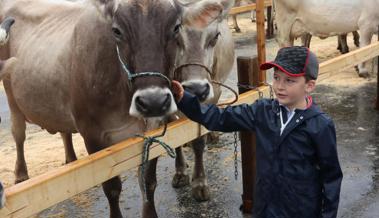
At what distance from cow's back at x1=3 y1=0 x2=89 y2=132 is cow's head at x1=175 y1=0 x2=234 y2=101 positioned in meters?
0.80

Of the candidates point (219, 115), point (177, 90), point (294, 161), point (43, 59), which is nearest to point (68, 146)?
point (43, 59)

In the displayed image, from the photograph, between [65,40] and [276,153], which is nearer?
[276,153]

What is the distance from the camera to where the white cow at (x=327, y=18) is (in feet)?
28.7

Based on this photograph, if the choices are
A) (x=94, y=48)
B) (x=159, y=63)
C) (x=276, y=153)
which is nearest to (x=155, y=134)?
(x=159, y=63)

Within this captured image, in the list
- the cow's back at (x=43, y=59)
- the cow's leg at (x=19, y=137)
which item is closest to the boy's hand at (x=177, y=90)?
the cow's back at (x=43, y=59)

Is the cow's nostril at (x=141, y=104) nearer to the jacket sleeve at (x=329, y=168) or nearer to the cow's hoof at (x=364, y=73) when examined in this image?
the jacket sleeve at (x=329, y=168)

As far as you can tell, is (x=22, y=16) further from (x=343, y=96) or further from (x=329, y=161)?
(x=343, y=96)

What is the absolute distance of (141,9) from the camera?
278 cm

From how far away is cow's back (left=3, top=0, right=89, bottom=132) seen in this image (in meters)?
3.87

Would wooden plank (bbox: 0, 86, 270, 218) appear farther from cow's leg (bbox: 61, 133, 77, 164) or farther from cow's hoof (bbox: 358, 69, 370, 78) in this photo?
cow's hoof (bbox: 358, 69, 370, 78)

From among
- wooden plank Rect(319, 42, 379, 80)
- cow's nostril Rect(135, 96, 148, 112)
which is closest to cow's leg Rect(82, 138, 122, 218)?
cow's nostril Rect(135, 96, 148, 112)

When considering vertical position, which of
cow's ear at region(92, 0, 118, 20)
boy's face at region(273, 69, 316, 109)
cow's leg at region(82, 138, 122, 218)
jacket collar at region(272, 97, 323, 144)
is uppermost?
cow's ear at region(92, 0, 118, 20)

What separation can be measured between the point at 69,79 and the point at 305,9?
648cm

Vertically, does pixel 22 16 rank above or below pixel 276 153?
above
